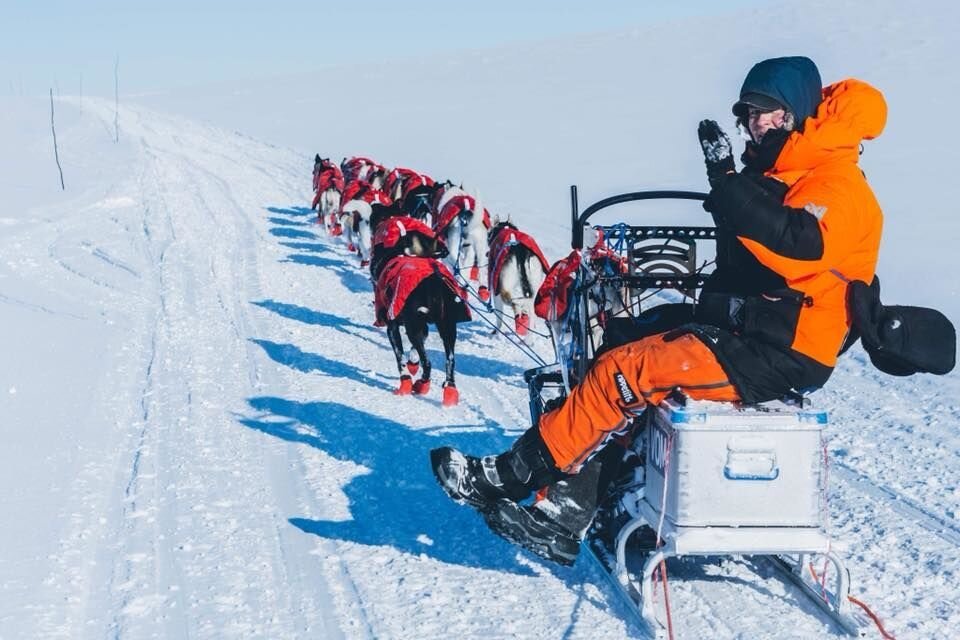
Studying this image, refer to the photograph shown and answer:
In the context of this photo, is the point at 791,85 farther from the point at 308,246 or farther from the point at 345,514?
the point at 308,246

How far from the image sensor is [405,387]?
22.1ft

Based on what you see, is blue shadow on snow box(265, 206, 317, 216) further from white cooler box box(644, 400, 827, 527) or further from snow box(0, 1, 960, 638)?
white cooler box box(644, 400, 827, 527)

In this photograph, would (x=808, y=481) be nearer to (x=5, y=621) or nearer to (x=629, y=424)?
(x=629, y=424)

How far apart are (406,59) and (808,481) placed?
226ft

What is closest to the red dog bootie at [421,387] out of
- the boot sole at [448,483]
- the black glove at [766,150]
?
the boot sole at [448,483]

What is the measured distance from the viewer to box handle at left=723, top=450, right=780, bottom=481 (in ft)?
10.2

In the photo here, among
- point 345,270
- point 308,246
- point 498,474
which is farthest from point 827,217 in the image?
point 308,246

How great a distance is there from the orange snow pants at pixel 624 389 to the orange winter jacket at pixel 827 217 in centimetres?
27

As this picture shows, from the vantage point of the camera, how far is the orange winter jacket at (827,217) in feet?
9.61

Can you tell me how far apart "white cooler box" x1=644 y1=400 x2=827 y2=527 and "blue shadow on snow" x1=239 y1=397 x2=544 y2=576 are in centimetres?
87

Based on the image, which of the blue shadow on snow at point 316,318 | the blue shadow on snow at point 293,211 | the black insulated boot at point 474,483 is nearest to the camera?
the black insulated boot at point 474,483

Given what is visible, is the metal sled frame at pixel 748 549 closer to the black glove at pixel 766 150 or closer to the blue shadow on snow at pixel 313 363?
the black glove at pixel 766 150

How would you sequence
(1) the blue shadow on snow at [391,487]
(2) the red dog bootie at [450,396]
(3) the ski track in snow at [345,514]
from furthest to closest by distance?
(2) the red dog bootie at [450,396], (1) the blue shadow on snow at [391,487], (3) the ski track in snow at [345,514]

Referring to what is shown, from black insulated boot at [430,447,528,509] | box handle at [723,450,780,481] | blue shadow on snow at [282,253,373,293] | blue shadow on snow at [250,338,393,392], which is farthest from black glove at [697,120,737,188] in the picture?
blue shadow on snow at [282,253,373,293]
